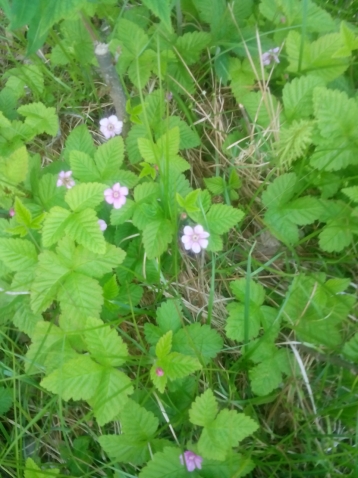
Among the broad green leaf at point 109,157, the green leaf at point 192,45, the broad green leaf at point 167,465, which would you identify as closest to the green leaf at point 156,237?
the broad green leaf at point 109,157

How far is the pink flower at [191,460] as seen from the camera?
1.52m

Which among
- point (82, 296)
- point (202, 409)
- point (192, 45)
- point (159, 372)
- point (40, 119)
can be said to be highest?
point (192, 45)

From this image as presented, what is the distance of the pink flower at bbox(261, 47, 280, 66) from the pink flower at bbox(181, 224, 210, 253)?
80 centimetres

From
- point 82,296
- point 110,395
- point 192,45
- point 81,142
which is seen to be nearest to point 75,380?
point 110,395

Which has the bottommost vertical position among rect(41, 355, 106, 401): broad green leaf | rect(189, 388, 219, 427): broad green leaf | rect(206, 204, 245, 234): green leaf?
rect(189, 388, 219, 427): broad green leaf

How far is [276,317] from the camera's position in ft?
5.49

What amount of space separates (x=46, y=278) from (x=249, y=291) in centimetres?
75

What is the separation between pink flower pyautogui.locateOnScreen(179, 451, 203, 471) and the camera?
1521 millimetres

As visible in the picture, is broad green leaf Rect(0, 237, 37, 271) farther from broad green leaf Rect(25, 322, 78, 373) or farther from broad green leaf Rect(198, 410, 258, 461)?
broad green leaf Rect(198, 410, 258, 461)

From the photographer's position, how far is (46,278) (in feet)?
5.17

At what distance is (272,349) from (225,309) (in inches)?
10.9

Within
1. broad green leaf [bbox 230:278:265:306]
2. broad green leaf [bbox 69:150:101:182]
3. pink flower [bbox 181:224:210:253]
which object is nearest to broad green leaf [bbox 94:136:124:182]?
broad green leaf [bbox 69:150:101:182]

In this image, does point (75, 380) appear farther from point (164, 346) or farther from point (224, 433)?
point (224, 433)

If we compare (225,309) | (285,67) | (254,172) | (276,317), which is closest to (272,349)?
(276,317)
